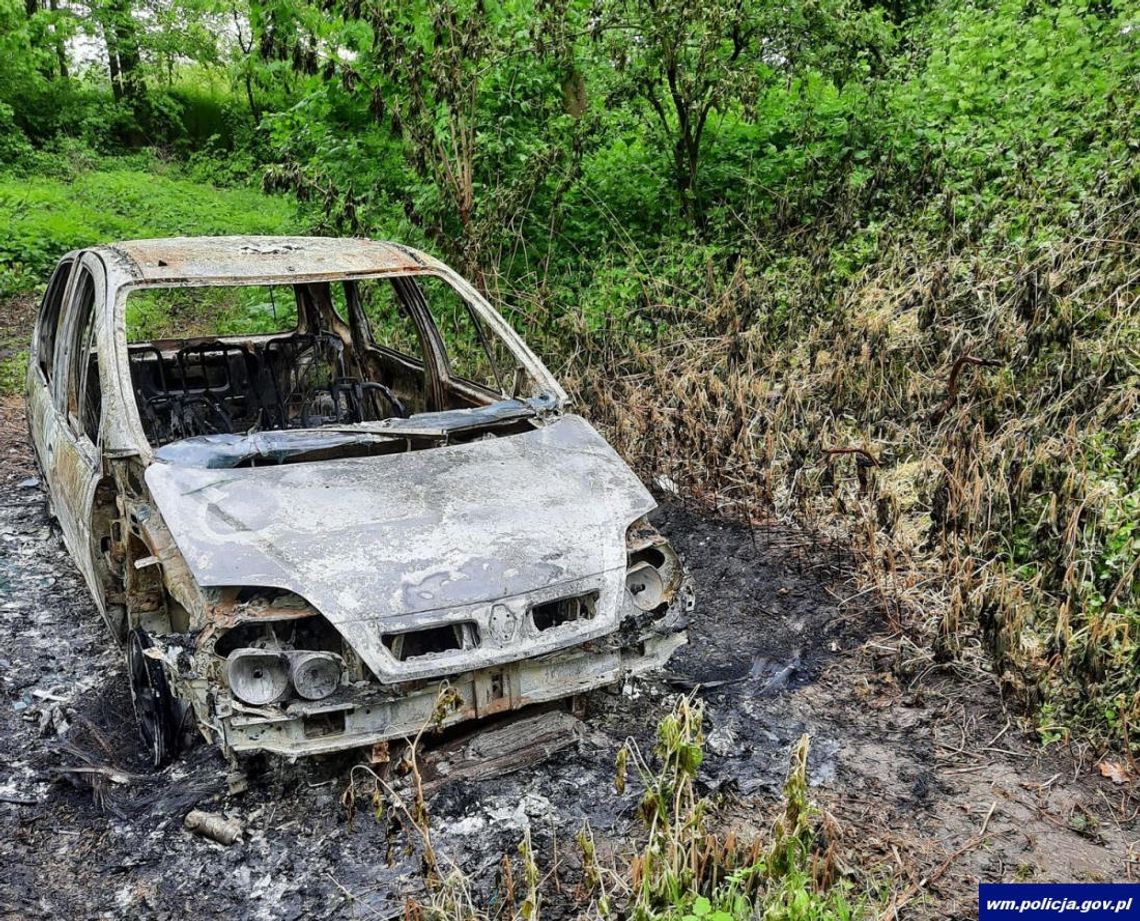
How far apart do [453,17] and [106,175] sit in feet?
45.8

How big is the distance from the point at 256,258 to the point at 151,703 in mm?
2029

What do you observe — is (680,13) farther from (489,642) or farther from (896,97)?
(489,642)

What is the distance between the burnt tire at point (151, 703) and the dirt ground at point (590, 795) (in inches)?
3.2

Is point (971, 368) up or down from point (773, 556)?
up

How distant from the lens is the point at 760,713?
3.97 metres

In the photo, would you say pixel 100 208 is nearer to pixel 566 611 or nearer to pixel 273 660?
pixel 273 660

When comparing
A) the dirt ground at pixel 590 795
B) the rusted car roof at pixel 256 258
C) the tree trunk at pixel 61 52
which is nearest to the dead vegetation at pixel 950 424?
the dirt ground at pixel 590 795

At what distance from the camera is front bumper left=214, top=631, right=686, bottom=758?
3.08 metres

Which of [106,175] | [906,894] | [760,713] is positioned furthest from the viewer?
[106,175]

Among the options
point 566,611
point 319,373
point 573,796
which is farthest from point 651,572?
point 319,373

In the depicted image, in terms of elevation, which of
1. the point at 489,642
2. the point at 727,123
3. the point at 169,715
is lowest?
the point at 169,715

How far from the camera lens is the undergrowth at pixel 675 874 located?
8.73 feet

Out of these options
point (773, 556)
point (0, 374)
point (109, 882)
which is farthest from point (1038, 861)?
point (0, 374)

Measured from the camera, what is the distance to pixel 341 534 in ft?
11.1
